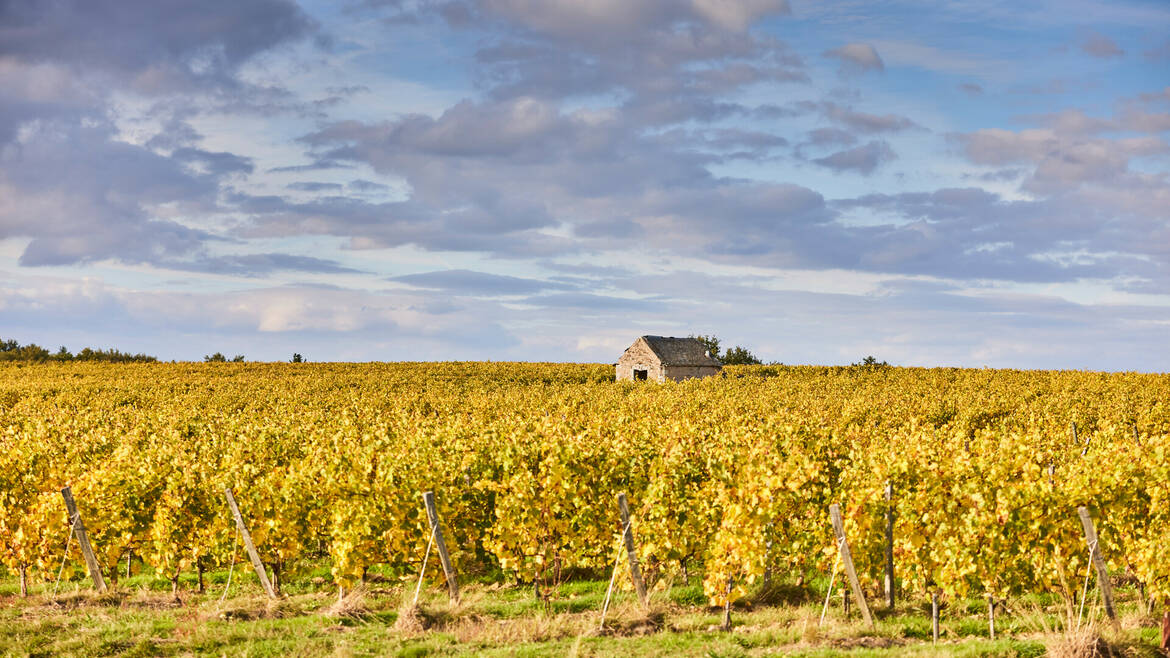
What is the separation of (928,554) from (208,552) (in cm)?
1238

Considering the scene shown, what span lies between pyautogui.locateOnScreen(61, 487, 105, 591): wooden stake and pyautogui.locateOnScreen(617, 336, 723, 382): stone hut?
162 ft

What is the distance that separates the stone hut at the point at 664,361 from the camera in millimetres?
64438

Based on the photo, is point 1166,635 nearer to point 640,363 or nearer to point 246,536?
point 246,536

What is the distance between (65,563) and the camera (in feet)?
55.0

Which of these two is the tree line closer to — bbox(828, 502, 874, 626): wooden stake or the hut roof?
the hut roof

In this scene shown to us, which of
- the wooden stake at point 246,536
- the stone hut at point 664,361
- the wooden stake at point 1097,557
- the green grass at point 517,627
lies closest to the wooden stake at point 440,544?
the green grass at point 517,627

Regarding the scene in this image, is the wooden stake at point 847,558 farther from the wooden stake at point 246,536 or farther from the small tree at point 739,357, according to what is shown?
the small tree at point 739,357

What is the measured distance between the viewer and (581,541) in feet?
47.4

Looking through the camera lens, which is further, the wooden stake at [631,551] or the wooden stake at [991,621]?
the wooden stake at [631,551]

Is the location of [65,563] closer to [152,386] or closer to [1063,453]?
[1063,453]

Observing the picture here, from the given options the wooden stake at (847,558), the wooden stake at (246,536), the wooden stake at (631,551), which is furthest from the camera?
the wooden stake at (246,536)

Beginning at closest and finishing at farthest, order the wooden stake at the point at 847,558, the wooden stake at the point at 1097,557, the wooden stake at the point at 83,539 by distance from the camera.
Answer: the wooden stake at the point at 1097,557
the wooden stake at the point at 847,558
the wooden stake at the point at 83,539

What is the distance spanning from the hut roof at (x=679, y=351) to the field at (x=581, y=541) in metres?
45.2

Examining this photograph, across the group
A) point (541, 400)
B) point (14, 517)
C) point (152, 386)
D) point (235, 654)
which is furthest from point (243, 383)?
point (235, 654)
